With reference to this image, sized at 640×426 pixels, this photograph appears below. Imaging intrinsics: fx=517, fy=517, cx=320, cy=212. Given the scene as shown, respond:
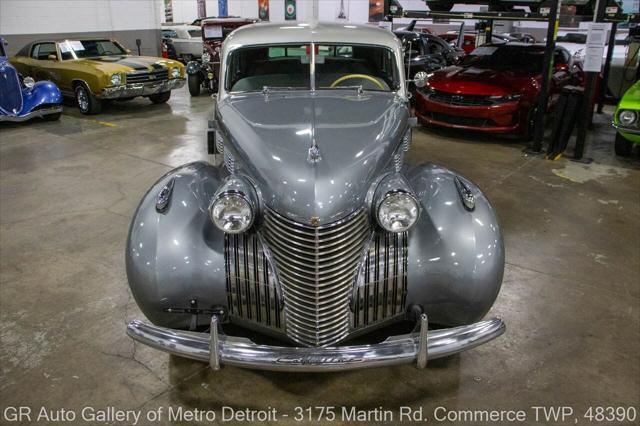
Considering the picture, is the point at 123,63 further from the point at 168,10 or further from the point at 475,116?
the point at 168,10

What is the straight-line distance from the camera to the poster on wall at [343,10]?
21.8m

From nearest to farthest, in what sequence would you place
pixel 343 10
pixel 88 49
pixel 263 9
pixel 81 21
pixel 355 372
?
pixel 355 372, pixel 88 49, pixel 81 21, pixel 343 10, pixel 263 9

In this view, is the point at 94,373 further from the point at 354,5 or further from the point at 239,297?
the point at 354,5

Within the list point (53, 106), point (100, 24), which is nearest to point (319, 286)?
point (53, 106)

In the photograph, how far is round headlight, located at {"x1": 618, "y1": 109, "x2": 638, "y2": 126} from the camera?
6344 mm

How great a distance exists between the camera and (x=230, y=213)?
2.24 meters

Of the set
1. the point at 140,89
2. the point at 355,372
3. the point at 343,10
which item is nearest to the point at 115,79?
the point at 140,89

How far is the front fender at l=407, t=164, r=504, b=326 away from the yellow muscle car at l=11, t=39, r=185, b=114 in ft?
27.2

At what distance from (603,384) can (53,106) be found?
9.15 m

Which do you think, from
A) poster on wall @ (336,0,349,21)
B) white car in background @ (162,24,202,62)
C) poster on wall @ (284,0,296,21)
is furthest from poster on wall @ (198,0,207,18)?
poster on wall @ (336,0,349,21)

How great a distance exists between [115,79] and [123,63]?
2.10ft

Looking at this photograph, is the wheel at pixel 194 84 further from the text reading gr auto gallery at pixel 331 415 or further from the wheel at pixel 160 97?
the text reading gr auto gallery at pixel 331 415

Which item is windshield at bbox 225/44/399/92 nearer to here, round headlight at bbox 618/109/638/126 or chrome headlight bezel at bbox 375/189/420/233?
chrome headlight bezel at bbox 375/189/420/233

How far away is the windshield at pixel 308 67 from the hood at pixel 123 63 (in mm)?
6451
